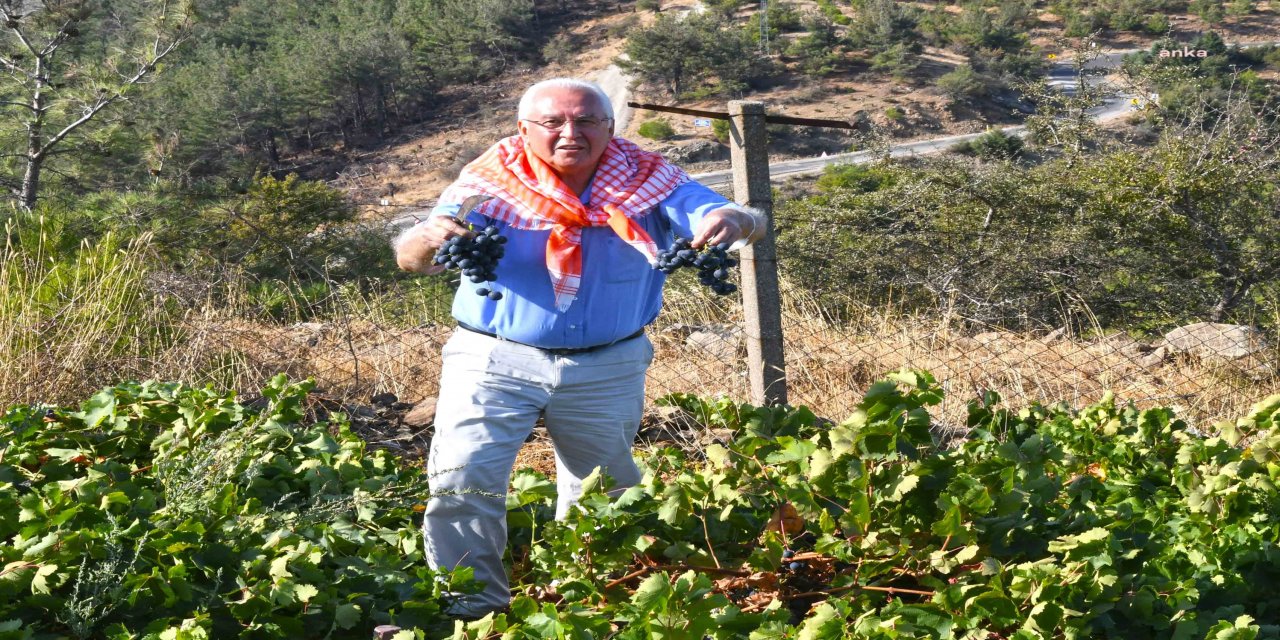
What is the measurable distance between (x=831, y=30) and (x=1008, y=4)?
13.3 meters

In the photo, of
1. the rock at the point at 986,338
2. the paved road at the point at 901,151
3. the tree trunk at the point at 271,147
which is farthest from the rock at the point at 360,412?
the tree trunk at the point at 271,147

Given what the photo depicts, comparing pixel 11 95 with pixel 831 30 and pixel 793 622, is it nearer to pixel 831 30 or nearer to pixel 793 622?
pixel 793 622

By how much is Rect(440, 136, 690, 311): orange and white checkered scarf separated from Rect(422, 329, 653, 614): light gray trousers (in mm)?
176

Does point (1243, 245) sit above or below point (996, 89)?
above

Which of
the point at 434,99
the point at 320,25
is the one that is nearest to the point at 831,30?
the point at 434,99

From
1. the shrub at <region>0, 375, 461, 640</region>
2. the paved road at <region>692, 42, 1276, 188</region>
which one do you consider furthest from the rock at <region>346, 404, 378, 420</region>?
the paved road at <region>692, 42, 1276, 188</region>

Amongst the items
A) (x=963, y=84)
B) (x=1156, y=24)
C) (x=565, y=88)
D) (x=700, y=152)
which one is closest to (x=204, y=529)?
(x=565, y=88)

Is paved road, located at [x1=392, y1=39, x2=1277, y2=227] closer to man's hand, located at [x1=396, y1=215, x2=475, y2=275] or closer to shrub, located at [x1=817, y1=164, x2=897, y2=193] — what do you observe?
shrub, located at [x1=817, y1=164, x2=897, y2=193]

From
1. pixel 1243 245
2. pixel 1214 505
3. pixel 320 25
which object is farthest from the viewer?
pixel 320 25

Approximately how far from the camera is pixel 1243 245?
1237 centimetres

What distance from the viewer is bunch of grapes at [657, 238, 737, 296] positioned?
8.04 ft

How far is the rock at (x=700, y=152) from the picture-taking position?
141 ft

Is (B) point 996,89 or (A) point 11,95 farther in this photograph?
(B) point 996,89

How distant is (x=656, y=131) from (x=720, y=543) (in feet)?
142
